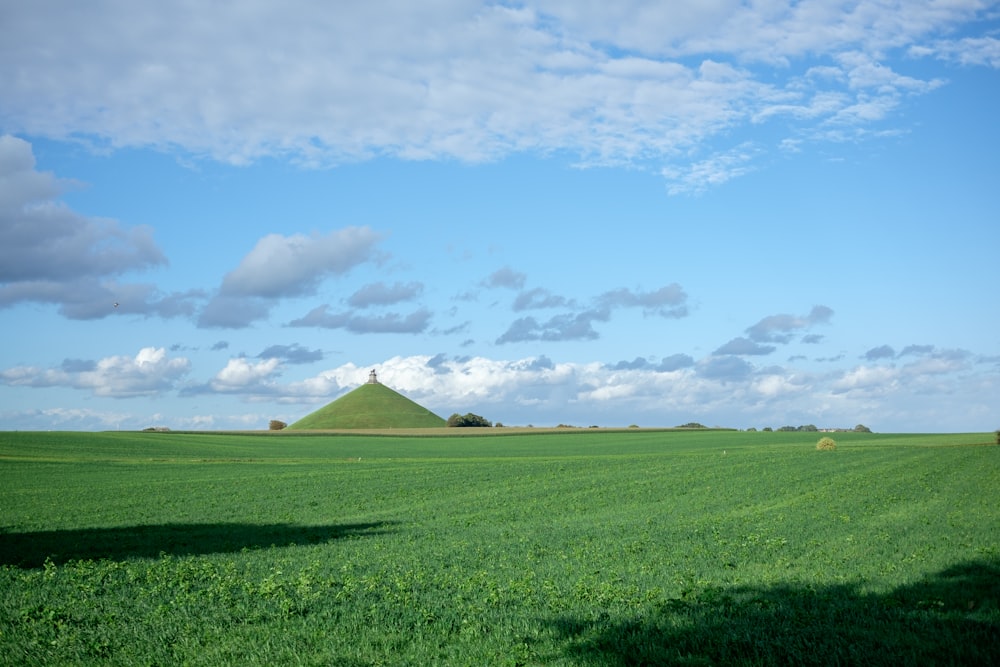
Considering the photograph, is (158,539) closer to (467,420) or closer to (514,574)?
(514,574)

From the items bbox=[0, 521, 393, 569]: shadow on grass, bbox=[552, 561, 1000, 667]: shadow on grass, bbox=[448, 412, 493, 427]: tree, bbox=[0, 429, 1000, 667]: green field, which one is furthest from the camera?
bbox=[448, 412, 493, 427]: tree

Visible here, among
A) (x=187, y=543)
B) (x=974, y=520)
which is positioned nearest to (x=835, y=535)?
(x=974, y=520)

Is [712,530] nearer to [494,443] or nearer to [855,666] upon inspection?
[855,666]

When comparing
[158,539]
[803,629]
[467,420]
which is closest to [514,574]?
[803,629]

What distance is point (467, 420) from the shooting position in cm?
16788

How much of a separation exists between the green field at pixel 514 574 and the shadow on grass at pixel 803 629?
0.15ft

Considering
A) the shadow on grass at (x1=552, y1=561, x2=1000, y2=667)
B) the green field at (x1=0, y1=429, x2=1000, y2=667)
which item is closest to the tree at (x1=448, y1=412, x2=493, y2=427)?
the green field at (x1=0, y1=429, x2=1000, y2=667)

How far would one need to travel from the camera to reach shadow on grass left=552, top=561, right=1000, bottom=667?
449 inches

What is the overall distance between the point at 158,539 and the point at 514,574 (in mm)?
14537

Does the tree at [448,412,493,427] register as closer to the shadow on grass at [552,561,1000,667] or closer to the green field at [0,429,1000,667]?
the green field at [0,429,1000,667]

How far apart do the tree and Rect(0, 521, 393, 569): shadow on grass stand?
13648 cm

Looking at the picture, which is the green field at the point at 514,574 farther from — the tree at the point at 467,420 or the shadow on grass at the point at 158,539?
the tree at the point at 467,420

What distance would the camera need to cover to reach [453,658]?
11734 millimetres

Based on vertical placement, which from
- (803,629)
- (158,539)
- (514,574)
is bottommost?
(158,539)
